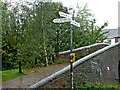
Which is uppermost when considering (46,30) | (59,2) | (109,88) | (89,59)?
(59,2)

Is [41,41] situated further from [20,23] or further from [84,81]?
[84,81]

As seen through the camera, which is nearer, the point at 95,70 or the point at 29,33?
the point at 95,70

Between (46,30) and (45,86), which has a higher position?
(46,30)

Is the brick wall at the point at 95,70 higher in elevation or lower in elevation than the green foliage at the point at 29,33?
lower

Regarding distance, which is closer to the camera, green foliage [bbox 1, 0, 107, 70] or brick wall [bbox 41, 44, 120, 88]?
brick wall [bbox 41, 44, 120, 88]

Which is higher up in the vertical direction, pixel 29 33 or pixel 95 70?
pixel 29 33

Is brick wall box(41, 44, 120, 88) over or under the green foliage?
under

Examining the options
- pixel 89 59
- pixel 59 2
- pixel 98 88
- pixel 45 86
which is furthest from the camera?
pixel 59 2

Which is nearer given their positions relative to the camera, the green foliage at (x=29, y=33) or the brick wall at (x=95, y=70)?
the brick wall at (x=95, y=70)

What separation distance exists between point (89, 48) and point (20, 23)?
5.23 metres

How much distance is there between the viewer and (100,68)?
10266 millimetres

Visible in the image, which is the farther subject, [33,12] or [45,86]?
[33,12]

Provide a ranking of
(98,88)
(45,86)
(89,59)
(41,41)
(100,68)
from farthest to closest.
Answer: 1. (41,41)
2. (100,68)
3. (89,59)
4. (98,88)
5. (45,86)

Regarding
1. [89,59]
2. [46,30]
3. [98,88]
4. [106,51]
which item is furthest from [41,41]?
[98,88]
